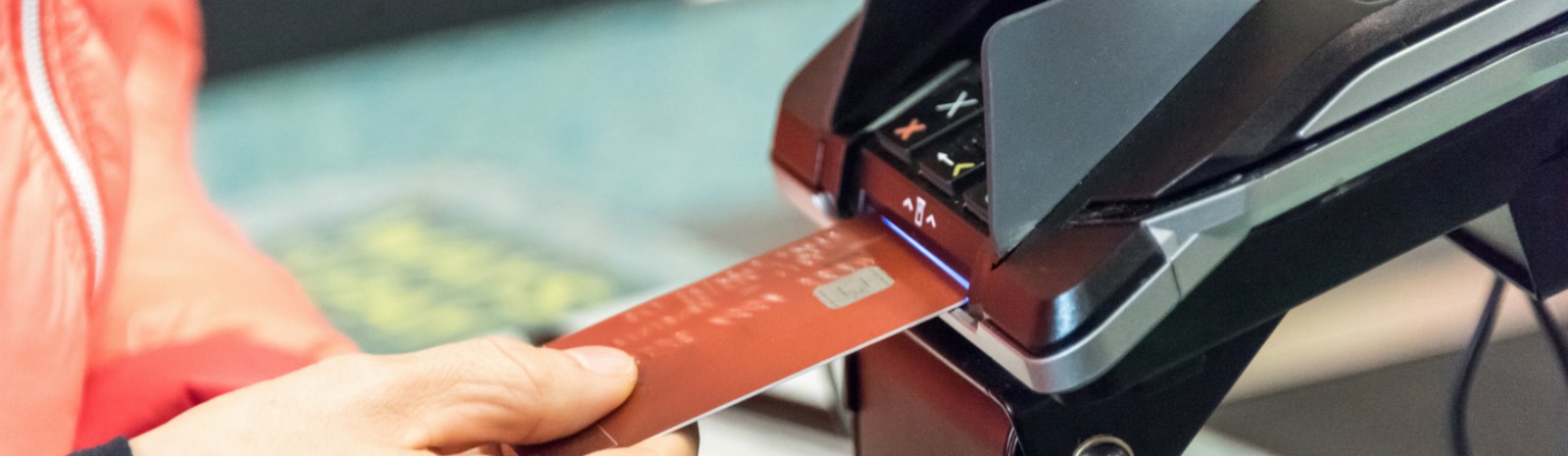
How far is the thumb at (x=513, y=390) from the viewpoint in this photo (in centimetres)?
46

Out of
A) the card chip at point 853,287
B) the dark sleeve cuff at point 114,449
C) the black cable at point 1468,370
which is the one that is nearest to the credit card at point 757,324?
the card chip at point 853,287

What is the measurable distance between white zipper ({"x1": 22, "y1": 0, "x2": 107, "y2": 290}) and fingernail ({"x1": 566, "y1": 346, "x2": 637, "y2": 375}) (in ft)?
0.73

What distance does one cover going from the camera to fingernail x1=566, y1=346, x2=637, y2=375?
18.3 inches

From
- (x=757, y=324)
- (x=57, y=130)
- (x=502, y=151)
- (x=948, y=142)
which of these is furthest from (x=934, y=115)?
(x=502, y=151)

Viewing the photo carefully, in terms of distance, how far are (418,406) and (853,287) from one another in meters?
0.16

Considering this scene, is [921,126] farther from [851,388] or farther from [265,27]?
[265,27]

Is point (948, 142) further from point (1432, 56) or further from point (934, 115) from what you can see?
point (1432, 56)

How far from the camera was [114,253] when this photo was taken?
597 millimetres

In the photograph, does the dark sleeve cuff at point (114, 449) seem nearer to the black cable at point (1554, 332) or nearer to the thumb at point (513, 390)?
the thumb at point (513, 390)

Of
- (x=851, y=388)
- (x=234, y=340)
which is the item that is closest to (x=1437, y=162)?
(x=851, y=388)

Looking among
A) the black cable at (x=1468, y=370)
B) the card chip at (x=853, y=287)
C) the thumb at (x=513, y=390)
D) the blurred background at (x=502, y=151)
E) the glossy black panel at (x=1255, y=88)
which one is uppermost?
the glossy black panel at (x=1255, y=88)

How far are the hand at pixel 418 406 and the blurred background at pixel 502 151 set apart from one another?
17cm

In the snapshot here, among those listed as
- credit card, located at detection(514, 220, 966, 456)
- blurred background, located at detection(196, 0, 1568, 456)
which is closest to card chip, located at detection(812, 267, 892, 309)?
credit card, located at detection(514, 220, 966, 456)

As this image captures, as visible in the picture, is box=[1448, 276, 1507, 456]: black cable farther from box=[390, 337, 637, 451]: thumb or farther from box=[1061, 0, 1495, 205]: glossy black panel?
box=[390, 337, 637, 451]: thumb
